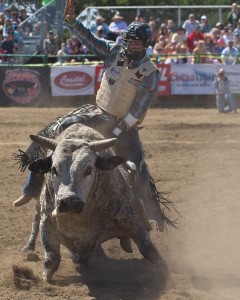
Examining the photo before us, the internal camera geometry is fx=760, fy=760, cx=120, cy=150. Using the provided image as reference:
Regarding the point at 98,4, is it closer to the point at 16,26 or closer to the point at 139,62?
the point at 16,26

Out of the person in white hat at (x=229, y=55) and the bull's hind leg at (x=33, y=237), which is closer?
the bull's hind leg at (x=33, y=237)

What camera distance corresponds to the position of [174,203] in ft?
31.2

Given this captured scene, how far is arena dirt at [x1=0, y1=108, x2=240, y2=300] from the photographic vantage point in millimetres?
6199

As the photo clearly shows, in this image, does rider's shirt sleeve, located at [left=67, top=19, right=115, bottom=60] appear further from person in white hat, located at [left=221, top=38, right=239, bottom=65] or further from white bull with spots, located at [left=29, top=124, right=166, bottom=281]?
person in white hat, located at [left=221, top=38, right=239, bottom=65]

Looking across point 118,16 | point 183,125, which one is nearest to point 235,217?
point 183,125

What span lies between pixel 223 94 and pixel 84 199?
46.0ft

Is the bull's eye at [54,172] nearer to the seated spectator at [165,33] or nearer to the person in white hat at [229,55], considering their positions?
the person in white hat at [229,55]

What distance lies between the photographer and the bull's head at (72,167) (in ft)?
18.5

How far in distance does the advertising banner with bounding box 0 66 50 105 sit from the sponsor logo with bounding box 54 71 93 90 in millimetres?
422

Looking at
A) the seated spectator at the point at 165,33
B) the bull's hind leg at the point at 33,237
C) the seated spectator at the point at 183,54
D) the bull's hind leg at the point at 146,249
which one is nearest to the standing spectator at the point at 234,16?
the seated spectator at the point at 165,33

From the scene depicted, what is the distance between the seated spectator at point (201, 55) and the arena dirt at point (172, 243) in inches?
268

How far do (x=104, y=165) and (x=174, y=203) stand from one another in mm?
3558

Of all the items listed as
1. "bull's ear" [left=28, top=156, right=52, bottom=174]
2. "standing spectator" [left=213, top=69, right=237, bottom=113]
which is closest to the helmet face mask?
"bull's ear" [left=28, top=156, right=52, bottom=174]

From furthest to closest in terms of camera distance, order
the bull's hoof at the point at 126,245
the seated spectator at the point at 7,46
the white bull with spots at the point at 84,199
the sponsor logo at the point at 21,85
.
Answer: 1. the seated spectator at the point at 7,46
2. the sponsor logo at the point at 21,85
3. the bull's hoof at the point at 126,245
4. the white bull with spots at the point at 84,199
